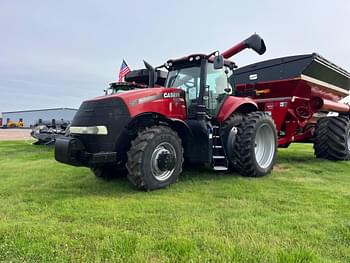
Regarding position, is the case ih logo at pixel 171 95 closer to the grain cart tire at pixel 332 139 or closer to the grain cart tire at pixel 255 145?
the grain cart tire at pixel 255 145

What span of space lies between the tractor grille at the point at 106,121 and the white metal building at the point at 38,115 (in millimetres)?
65794

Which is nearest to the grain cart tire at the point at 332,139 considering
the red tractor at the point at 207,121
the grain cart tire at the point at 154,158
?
the red tractor at the point at 207,121

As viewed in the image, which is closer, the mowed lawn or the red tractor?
the mowed lawn

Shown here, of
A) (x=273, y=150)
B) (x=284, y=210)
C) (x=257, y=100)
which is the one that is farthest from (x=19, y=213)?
(x=257, y=100)

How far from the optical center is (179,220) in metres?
3.46

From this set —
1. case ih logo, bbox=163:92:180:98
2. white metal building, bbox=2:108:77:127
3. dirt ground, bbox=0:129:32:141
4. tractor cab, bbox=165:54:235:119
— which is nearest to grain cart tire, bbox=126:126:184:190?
case ih logo, bbox=163:92:180:98

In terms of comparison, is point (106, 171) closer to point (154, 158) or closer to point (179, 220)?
point (154, 158)

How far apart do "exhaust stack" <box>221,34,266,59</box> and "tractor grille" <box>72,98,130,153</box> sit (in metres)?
3.00

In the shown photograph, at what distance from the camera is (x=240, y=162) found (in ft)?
19.4

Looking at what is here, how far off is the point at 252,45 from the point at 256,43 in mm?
82

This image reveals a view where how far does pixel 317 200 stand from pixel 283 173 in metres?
2.25

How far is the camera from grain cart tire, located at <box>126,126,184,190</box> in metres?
4.69

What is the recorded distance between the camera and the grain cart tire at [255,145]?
5.87 m

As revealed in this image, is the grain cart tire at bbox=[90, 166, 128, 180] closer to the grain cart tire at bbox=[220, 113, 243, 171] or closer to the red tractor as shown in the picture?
the red tractor
